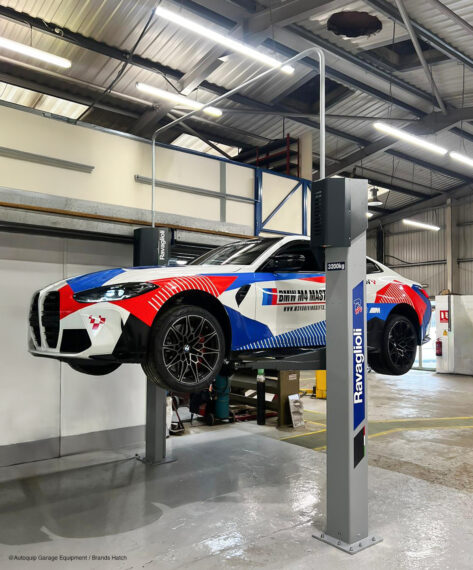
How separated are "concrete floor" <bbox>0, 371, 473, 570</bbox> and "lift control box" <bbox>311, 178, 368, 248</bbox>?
2.33 m

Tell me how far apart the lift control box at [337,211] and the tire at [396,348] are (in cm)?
171

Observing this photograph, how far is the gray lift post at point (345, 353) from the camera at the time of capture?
373cm

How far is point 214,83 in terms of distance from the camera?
9.20m

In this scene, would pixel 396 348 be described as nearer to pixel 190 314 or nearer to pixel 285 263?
pixel 285 263

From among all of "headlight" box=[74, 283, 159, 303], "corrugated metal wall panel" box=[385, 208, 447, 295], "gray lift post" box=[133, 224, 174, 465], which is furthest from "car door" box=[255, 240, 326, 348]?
"corrugated metal wall panel" box=[385, 208, 447, 295]

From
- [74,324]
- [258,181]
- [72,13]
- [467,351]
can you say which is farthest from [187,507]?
[467,351]

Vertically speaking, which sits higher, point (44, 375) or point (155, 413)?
point (44, 375)

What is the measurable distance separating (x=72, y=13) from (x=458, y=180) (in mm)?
14597

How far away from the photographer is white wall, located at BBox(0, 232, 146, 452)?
566 cm

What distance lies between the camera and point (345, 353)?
148 inches

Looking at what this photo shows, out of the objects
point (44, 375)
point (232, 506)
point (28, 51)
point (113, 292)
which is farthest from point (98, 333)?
point (28, 51)

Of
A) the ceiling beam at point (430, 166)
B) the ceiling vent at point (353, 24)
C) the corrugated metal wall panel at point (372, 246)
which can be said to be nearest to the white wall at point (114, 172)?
the ceiling vent at point (353, 24)

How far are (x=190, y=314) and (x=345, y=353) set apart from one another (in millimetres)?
1219

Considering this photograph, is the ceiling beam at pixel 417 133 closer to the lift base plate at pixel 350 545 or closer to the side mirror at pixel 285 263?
the side mirror at pixel 285 263
